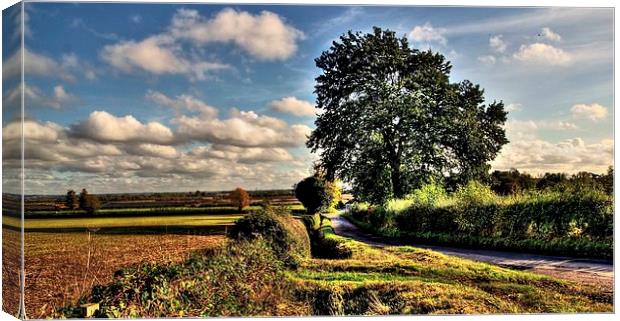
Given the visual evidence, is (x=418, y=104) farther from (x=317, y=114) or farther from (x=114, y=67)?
(x=114, y=67)

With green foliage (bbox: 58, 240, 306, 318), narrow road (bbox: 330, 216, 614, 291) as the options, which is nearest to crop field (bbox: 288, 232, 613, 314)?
narrow road (bbox: 330, 216, 614, 291)

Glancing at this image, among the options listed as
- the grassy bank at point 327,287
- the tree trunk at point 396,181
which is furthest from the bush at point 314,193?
the tree trunk at point 396,181

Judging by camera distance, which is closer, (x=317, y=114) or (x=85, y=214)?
(x=85, y=214)

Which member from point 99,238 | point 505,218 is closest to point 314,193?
point 505,218

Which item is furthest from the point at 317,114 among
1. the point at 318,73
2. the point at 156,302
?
the point at 156,302

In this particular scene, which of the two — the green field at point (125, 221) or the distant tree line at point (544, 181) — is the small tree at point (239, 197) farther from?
the distant tree line at point (544, 181)

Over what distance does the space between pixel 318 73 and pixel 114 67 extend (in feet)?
10.3

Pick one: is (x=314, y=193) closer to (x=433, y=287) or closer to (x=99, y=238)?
(x=433, y=287)

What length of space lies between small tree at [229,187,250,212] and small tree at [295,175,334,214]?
0.83 meters

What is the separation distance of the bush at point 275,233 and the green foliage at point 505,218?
110 centimetres

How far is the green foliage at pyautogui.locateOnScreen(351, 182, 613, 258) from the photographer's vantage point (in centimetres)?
1305

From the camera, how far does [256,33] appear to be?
12.4 m

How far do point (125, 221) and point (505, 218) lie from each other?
6.19 meters

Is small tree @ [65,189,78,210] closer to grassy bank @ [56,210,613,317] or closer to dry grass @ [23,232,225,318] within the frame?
dry grass @ [23,232,225,318]
